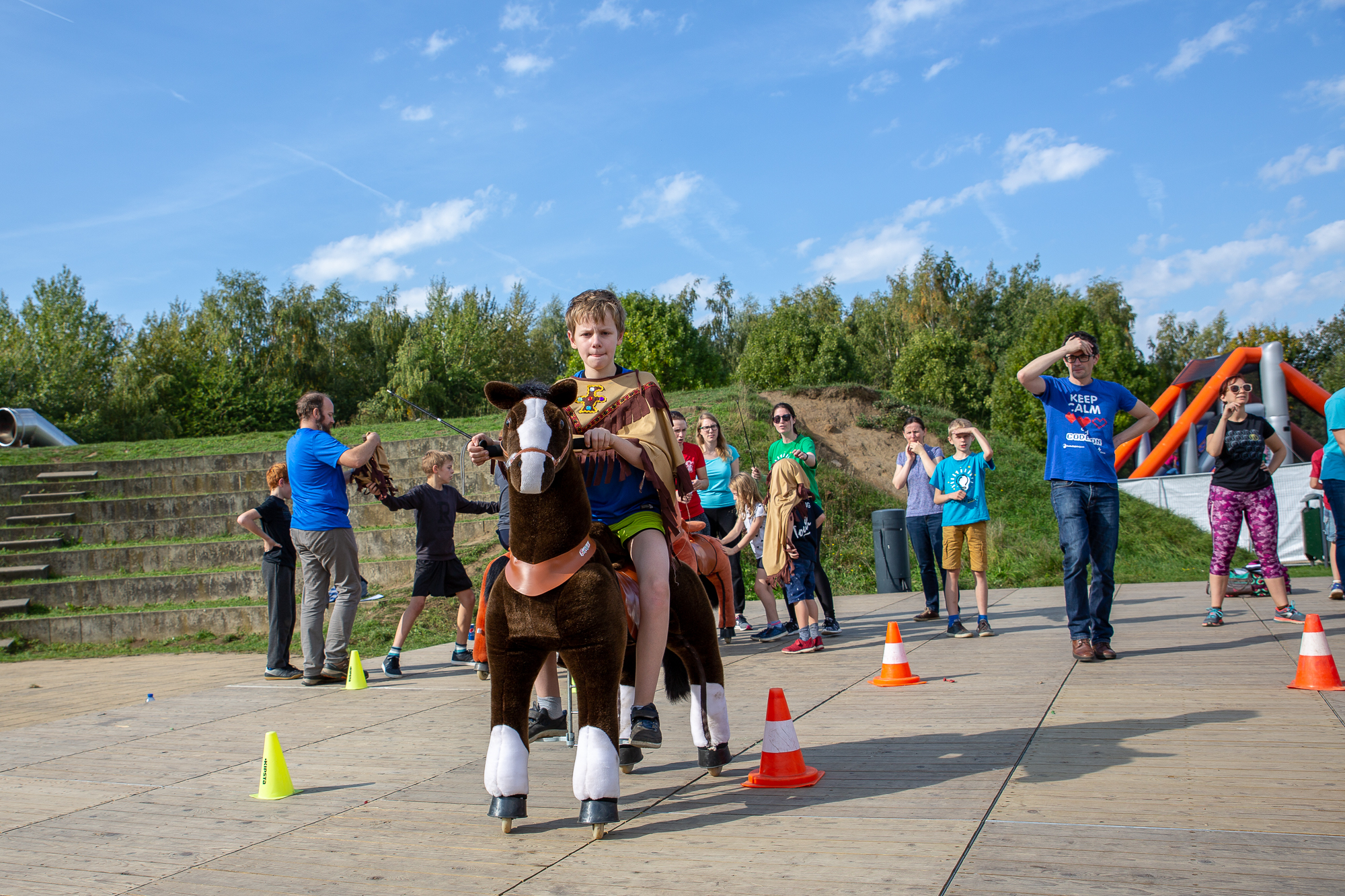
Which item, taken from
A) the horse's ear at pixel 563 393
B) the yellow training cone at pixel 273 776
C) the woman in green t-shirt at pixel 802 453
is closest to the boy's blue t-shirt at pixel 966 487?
the woman in green t-shirt at pixel 802 453

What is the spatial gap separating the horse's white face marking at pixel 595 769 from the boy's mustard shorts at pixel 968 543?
5562mm

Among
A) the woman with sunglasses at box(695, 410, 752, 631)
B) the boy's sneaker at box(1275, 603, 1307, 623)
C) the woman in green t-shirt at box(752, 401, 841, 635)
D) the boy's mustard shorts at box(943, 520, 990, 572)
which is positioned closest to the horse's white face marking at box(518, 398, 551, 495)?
the woman in green t-shirt at box(752, 401, 841, 635)

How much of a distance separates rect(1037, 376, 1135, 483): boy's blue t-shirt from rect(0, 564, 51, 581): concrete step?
15219 mm

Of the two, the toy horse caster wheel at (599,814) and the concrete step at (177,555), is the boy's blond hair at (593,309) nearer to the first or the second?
the toy horse caster wheel at (599,814)

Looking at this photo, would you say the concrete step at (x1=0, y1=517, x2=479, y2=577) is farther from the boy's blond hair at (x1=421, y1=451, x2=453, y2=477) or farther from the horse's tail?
the horse's tail

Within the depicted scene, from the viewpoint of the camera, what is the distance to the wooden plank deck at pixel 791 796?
2.88m

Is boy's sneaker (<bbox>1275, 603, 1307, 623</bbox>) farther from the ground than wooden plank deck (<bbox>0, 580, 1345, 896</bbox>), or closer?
farther from the ground

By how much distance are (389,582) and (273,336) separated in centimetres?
2957

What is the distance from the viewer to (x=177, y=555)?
1518 centimetres

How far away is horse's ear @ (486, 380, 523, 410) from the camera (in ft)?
11.1

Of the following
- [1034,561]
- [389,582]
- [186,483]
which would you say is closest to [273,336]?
[186,483]

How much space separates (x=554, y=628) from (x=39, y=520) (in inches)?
665

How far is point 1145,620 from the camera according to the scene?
332 inches

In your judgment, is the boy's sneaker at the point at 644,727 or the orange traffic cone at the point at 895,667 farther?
the orange traffic cone at the point at 895,667
